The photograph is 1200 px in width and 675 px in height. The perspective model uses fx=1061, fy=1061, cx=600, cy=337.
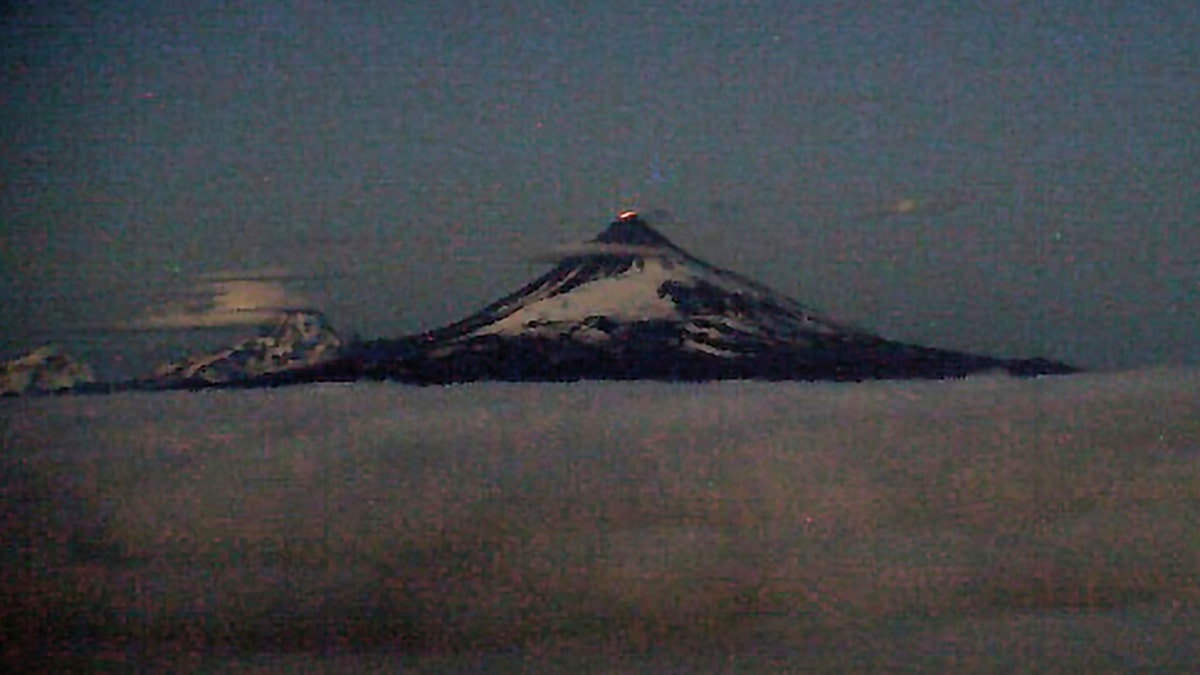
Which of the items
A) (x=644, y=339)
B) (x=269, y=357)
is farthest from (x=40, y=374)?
(x=644, y=339)

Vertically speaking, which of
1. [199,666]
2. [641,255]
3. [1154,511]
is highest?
[641,255]

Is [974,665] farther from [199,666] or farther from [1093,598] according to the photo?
[199,666]

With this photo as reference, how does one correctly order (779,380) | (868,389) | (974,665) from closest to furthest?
(974,665) < (868,389) < (779,380)

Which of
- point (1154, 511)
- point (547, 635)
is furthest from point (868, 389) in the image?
point (547, 635)

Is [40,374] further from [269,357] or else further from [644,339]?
[644,339]
